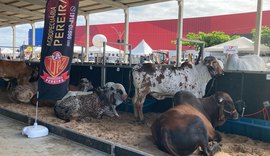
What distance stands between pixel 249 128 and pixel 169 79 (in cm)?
192

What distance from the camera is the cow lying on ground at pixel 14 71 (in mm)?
10437

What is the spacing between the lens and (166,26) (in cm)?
5022

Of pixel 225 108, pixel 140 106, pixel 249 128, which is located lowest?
pixel 249 128

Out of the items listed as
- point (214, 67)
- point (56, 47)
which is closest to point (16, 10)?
point (56, 47)

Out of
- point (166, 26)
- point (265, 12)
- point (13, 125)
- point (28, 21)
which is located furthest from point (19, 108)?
point (166, 26)

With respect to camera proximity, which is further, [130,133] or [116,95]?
[116,95]

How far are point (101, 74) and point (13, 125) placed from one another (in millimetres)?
2894

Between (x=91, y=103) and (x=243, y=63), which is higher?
(x=243, y=63)

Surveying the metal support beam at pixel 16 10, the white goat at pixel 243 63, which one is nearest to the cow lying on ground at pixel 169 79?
the white goat at pixel 243 63

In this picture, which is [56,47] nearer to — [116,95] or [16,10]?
[116,95]

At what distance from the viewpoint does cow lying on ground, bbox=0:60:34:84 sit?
34.2 ft

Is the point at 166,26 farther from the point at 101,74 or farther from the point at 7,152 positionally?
the point at 7,152

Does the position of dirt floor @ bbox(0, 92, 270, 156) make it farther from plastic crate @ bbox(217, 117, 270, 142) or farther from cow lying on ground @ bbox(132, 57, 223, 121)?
cow lying on ground @ bbox(132, 57, 223, 121)

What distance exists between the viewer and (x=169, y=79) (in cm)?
668
